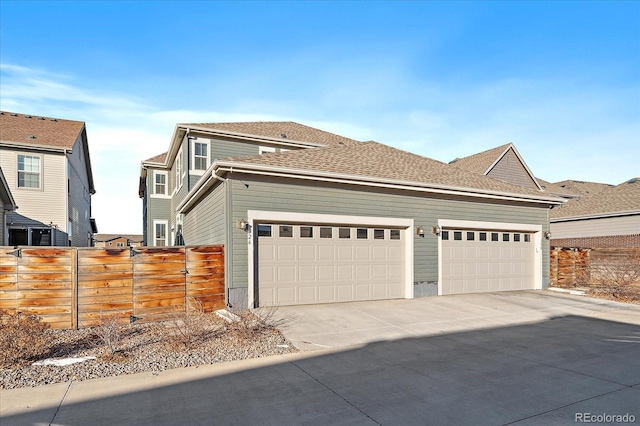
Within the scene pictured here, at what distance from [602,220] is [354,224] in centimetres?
1764

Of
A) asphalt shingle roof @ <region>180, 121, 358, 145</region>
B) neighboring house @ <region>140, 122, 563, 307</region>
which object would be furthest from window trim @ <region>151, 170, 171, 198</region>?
asphalt shingle roof @ <region>180, 121, 358, 145</region>

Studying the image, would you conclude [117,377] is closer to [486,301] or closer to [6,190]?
[486,301]

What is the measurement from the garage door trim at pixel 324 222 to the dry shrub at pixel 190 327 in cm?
128

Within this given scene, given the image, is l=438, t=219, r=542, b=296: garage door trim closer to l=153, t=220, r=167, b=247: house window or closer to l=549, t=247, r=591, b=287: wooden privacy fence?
l=549, t=247, r=591, b=287: wooden privacy fence

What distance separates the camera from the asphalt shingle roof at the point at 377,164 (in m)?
10.5

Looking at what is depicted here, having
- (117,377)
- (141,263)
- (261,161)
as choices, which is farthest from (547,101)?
(117,377)

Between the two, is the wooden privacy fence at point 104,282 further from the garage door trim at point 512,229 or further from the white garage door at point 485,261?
the white garage door at point 485,261

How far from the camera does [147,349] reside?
6305 mm

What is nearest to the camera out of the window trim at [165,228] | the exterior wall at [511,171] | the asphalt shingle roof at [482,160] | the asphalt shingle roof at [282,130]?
the asphalt shingle roof at [282,130]

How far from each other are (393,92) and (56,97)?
500 inches

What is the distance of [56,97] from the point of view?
1442cm

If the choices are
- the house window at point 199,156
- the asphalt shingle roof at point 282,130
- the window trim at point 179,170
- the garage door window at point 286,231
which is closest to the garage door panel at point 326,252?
the garage door window at point 286,231

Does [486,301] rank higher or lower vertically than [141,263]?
lower

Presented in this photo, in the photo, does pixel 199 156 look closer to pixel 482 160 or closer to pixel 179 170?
pixel 179 170
